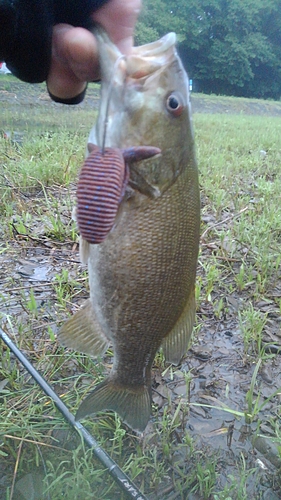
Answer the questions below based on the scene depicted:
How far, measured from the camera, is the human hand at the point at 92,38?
1.27m

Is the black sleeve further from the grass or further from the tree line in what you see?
the tree line

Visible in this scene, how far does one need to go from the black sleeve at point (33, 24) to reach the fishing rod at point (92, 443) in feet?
3.93

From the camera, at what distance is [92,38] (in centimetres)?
127

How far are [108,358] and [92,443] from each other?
0.58 m

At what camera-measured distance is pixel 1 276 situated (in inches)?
109

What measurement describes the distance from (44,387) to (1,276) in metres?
1.16

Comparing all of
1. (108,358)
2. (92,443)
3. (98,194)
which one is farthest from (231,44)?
(98,194)

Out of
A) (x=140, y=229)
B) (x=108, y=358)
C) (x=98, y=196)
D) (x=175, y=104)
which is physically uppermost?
(x=175, y=104)

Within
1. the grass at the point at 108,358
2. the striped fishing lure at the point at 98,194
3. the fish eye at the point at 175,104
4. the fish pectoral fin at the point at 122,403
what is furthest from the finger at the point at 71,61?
the grass at the point at 108,358

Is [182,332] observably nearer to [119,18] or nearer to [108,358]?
[108,358]

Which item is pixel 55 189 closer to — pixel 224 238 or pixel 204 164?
pixel 224 238

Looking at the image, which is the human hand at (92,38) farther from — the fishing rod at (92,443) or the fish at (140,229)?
the fishing rod at (92,443)

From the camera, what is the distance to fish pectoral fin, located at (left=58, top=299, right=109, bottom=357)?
146 cm

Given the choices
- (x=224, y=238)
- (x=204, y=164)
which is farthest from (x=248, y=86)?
(x=224, y=238)
